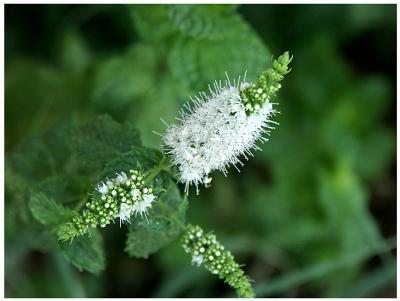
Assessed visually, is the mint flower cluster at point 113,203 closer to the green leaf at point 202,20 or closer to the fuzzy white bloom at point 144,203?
the fuzzy white bloom at point 144,203

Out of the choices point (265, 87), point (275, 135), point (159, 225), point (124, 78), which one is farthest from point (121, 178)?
point (275, 135)

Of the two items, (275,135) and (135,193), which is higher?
(275,135)

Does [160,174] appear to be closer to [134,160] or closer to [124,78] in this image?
[134,160]

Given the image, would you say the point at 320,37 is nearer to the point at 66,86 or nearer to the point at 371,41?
the point at 371,41

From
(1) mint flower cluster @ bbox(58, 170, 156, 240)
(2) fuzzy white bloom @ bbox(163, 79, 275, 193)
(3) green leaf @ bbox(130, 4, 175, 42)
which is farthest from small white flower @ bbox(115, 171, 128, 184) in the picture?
(3) green leaf @ bbox(130, 4, 175, 42)

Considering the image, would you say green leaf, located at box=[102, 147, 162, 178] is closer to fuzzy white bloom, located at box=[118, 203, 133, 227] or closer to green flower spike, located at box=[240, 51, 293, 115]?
fuzzy white bloom, located at box=[118, 203, 133, 227]

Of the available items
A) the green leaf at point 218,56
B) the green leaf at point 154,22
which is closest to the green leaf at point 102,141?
the green leaf at point 218,56
